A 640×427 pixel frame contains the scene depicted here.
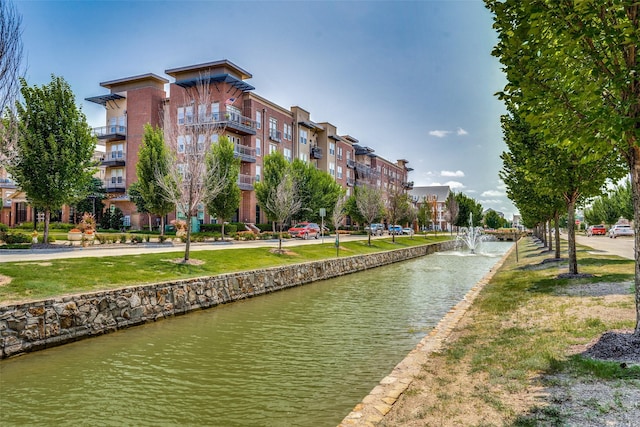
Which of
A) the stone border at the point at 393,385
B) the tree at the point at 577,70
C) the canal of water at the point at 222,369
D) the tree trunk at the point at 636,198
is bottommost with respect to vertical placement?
the canal of water at the point at 222,369

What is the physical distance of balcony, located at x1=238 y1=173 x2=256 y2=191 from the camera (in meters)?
48.7

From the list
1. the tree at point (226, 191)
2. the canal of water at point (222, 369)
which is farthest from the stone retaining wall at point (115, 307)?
the tree at point (226, 191)

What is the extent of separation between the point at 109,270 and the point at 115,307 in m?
3.50

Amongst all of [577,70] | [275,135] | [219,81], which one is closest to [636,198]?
[577,70]

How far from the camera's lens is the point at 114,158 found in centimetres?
5316

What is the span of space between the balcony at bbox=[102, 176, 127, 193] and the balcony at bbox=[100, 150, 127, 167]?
5.86 feet

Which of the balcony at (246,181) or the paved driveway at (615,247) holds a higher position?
the balcony at (246,181)

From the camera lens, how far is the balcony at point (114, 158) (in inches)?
2069

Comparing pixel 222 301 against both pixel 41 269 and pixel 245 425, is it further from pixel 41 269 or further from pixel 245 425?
Answer: pixel 245 425

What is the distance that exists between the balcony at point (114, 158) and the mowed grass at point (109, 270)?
34.0 metres

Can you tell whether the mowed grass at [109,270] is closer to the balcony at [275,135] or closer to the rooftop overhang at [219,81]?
the rooftop overhang at [219,81]

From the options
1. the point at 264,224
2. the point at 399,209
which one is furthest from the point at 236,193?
the point at 399,209

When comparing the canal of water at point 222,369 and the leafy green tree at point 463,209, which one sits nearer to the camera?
the canal of water at point 222,369

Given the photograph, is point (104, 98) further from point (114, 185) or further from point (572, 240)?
point (572, 240)
